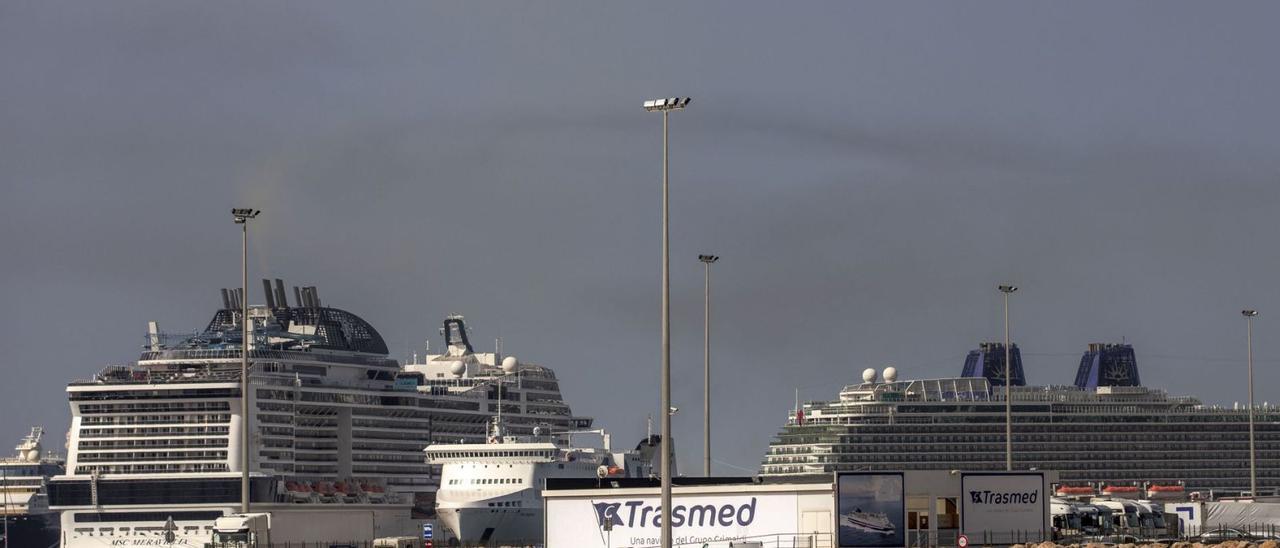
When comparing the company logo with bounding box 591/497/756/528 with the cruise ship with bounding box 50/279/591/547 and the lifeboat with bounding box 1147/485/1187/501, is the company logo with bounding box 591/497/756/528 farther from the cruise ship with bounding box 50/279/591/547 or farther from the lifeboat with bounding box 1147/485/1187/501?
the lifeboat with bounding box 1147/485/1187/501

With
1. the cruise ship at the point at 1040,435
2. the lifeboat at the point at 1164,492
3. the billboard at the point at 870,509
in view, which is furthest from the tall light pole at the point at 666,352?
the cruise ship at the point at 1040,435

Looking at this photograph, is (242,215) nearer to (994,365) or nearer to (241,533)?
(241,533)

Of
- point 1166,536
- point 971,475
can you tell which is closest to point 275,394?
point 1166,536

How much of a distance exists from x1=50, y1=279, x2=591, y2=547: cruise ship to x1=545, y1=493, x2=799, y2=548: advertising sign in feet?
184

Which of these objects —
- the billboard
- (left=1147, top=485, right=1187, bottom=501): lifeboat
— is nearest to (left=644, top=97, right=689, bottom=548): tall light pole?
the billboard

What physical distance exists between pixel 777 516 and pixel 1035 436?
403 feet

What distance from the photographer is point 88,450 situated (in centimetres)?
13888

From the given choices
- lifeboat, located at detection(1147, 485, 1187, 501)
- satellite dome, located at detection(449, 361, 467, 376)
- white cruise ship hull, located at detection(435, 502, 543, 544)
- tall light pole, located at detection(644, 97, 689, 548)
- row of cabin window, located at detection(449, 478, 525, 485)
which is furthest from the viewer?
satellite dome, located at detection(449, 361, 467, 376)

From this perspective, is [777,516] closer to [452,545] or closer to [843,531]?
[843,531]

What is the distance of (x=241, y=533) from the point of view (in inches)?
3187

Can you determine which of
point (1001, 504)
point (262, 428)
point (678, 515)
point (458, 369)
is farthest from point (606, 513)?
point (458, 369)

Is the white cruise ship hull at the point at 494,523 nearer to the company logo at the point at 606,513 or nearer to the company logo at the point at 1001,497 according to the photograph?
the company logo at the point at 606,513

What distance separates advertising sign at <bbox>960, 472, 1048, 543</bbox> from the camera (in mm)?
65188

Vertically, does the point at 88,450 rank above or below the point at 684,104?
below
